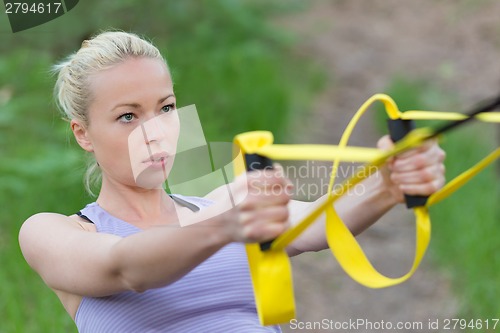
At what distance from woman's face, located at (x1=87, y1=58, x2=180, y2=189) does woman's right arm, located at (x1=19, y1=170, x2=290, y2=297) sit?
171mm

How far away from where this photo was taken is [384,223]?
14.4 feet

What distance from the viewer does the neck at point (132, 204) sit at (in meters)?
1.75

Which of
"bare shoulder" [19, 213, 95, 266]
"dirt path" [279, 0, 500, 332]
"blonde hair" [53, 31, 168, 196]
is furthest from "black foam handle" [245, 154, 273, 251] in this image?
"dirt path" [279, 0, 500, 332]

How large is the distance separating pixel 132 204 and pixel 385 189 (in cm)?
56

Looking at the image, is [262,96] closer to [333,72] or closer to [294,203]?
[333,72]

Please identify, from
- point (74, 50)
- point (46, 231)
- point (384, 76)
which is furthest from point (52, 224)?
point (384, 76)

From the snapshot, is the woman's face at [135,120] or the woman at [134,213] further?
the woman's face at [135,120]

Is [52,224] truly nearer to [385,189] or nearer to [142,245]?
[142,245]

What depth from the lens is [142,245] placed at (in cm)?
125

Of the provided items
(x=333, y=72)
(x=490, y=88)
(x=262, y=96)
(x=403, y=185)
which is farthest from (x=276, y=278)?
(x=333, y=72)

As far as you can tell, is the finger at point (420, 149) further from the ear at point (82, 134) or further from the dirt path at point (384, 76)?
the dirt path at point (384, 76)

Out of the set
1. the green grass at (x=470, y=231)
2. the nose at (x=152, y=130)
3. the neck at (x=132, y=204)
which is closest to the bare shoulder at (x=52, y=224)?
the neck at (x=132, y=204)

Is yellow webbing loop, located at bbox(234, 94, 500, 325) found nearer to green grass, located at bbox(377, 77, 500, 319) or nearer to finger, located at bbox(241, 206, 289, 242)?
finger, located at bbox(241, 206, 289, 242)

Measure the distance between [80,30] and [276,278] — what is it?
149 inches
